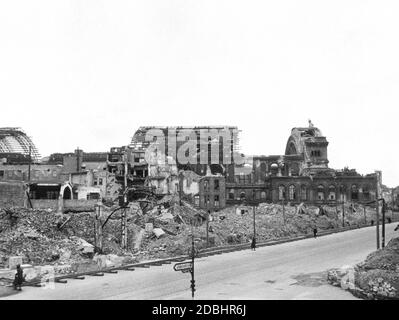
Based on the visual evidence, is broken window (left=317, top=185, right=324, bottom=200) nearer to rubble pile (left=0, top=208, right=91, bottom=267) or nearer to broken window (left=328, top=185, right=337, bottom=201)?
broken window (left=328, top=185, right=337, bottom=201)

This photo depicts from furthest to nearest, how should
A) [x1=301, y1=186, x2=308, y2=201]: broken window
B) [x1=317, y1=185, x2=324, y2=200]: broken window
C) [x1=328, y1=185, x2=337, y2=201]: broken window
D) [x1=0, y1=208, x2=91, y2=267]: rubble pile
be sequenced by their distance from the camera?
1. [x1=328, y1=185, x2=337, y2=201]: broken window
2. [x1=317, y1=185, x2=324, y2=200]: broken window
3. [x1=301, y1=186, x2=308, y2=201]: broken window
4. [x1=0, y1=208, x2=91, y2=267]: rubble pile

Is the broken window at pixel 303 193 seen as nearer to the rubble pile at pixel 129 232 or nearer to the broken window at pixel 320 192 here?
the broken window at pixel 320 192

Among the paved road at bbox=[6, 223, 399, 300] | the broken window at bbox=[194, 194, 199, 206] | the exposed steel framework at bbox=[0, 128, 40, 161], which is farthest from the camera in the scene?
the exposed steel framework at bbox=[0, 128, 40, 161]

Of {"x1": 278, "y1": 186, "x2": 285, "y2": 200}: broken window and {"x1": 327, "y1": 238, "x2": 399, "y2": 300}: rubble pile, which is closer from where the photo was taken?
{"x1": 327, "y1": 238, "x2": 399, "y2": 300}: rubble pile

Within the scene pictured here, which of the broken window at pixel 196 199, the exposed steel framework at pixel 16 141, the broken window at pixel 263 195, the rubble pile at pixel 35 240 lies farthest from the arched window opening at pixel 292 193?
the exposed steel framework at pixel 16 141

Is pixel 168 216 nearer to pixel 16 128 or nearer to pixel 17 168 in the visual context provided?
pixel 17 168

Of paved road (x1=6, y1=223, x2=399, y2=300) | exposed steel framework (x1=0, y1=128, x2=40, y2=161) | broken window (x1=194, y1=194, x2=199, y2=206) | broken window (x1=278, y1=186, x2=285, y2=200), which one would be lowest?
paved road (x1=6, y1=223, x2=399, y2=300)

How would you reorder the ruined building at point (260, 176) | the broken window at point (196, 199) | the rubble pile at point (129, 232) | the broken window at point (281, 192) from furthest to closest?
the broken window at point (281, 192) < the ruined building at point (260, 176) < the broken window at point (196, 199) < the rubble pile at point (129, 232)

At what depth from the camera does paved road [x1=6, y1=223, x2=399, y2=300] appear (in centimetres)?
2103

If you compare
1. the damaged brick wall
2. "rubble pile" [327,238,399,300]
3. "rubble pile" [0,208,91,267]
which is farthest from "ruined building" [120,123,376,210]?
"rubble pile" [327,238,399,300]

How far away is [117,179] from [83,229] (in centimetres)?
2693

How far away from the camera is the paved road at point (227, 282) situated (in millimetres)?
21031

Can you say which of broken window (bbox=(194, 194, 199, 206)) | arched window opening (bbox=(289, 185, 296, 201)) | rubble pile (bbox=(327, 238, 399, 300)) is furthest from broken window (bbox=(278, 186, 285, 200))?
rubble pile (bbox=(327, 238, 399, 300))

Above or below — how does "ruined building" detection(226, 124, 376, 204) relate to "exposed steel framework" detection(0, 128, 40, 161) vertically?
below
